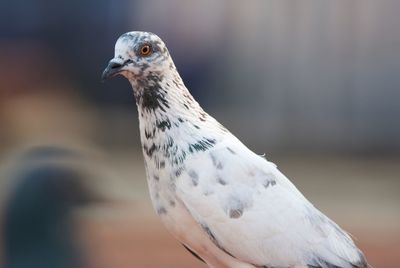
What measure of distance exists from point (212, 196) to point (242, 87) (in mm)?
2883

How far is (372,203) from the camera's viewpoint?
191 inches

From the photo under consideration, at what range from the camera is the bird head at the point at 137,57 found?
2.13 metres

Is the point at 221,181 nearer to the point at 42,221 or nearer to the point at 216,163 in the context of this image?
the point at 216,163

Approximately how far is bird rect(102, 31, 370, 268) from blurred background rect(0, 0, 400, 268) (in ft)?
7.52

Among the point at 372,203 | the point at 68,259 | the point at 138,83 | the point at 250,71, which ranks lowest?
the point at 372,203

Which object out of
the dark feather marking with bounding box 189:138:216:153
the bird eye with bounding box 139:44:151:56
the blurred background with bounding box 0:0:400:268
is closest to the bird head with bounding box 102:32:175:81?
the bird eye with bounding box 139:44:151:56

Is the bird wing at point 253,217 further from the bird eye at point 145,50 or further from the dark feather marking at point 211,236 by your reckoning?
the bird eye at point 145,50

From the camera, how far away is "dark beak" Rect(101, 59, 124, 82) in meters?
2.10

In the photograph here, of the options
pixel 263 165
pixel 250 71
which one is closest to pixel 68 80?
pixel 250 71

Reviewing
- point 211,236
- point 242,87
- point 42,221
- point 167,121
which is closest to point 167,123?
point 167,121

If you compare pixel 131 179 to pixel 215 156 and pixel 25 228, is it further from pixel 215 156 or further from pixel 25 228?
pixel 215 156

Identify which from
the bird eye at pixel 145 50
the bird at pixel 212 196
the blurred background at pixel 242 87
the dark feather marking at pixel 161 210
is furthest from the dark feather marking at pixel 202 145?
the blurred background at pixel 242 87

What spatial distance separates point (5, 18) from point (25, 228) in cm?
212

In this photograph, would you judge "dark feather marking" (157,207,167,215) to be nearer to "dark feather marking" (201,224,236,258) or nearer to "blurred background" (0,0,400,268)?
"dark feather marking" (201,224,236,258)
